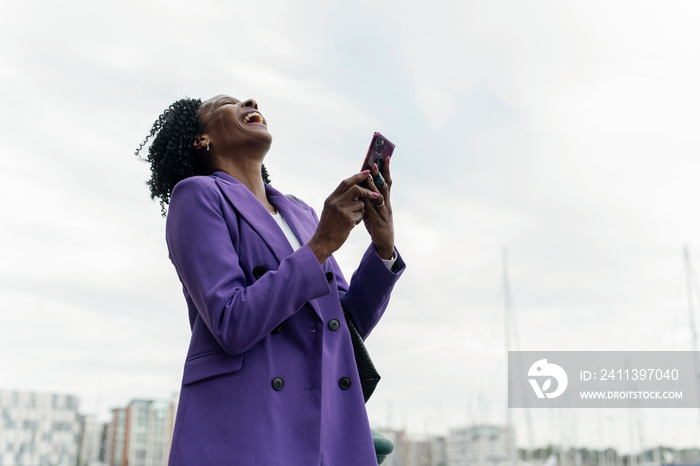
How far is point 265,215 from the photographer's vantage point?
8.29 feet

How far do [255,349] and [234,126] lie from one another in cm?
99

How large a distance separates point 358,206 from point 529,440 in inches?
1506

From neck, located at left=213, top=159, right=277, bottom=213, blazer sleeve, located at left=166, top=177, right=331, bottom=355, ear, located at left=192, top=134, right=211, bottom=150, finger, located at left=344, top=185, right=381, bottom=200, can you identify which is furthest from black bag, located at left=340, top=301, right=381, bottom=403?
ear, located at left=192, top=134, right=211, bottom=150

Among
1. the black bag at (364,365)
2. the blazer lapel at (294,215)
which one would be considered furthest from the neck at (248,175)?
the black bag at (364,365)

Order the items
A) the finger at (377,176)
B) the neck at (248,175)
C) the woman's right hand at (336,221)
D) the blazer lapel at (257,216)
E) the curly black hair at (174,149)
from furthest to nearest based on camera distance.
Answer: the curly black hair at (174,149) < the neck at (248,175) < the finger at (377,176) < the blazer lapel at (257,216) < the woman's right hand at (336,221)

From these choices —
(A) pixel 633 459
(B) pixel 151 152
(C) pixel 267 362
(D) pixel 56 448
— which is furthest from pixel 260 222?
(D) pixel 56 448

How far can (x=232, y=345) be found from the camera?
210 cm

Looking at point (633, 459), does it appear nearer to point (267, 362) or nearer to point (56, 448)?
point (267, 362)

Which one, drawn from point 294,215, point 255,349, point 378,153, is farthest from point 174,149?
point 255,349

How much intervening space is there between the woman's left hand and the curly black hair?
71 cm

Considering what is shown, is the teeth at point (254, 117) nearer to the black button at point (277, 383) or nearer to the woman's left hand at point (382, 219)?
the woman's left hand at point (382, 219)

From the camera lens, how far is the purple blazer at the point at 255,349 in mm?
2080

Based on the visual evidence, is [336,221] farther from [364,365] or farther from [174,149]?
[174,149]

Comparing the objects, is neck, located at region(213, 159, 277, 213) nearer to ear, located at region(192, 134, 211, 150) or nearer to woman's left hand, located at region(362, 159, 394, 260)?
ear, located at region(192, 134, 211, 150)
